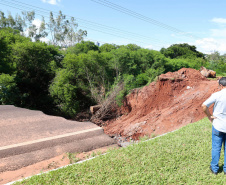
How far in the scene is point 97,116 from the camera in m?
Result: 12.9

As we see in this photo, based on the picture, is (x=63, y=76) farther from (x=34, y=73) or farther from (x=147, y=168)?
(x=147, y=168)

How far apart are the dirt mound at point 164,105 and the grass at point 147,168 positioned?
4031 mm

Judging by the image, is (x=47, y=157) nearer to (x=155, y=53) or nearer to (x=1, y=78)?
(x=1, y=78)

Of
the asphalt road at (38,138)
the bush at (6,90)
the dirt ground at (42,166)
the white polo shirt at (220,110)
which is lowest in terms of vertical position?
the dirt ground at (42,166)

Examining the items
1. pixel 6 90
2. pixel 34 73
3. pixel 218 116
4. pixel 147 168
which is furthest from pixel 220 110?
pixel 34 73

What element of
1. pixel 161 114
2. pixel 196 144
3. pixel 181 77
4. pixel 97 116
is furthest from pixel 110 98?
pixel 196 144

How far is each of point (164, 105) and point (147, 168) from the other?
26.0 ft

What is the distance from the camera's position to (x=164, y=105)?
1103cm

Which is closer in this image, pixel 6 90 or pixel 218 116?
pixel 218 116

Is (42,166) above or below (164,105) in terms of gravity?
below

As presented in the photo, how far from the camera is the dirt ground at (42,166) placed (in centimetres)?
350

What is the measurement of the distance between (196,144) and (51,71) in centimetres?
1265

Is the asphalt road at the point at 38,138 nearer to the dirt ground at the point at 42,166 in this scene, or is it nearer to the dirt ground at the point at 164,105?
the dirt ground at the point at 42,166

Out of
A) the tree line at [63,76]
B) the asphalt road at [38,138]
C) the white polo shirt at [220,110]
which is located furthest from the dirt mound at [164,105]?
the white polo shirt at [220,110]
